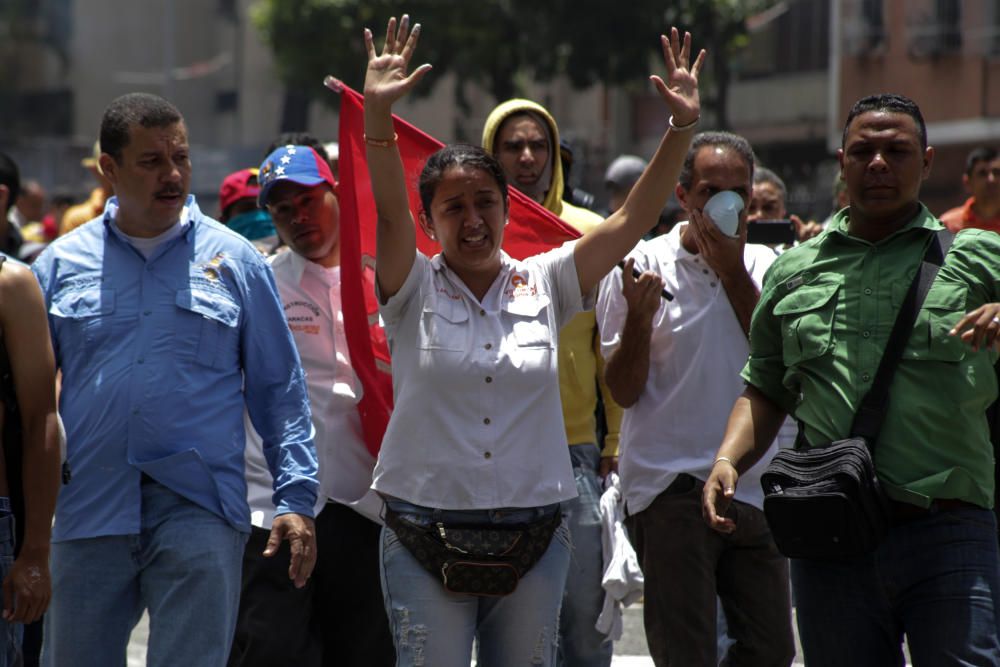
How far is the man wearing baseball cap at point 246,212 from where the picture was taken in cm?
736

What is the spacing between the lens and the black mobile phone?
6.97 m

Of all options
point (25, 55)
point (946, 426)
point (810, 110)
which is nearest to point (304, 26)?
point (810, 110)

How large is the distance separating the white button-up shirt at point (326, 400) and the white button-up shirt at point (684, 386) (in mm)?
922

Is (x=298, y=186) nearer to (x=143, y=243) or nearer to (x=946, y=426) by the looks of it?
(x=143, y=243)

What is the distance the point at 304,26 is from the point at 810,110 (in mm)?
11248

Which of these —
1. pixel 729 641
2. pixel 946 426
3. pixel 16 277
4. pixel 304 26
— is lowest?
pixel 729 641

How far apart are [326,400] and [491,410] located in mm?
1365

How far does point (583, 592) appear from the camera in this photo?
19.6 ft

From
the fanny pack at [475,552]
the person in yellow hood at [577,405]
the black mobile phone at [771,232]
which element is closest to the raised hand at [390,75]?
the fanny pack at [475,552]

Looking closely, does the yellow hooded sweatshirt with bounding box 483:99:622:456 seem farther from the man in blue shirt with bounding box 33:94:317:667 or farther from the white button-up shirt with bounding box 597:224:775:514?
the man in blue shirt with bounding box 33:94:317:667

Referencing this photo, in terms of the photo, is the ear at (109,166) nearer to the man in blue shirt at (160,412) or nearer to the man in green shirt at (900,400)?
the man in blue shirt at (160,412)

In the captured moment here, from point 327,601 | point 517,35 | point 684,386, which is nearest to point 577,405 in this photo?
point 684,386

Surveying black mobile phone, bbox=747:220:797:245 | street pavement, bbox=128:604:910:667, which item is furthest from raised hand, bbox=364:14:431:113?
street pavement, bbox=128:604:910:667

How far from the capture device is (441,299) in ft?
15.7
